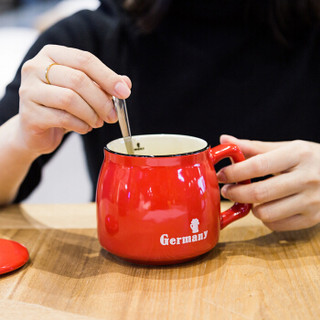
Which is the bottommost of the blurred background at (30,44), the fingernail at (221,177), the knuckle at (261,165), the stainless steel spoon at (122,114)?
the blurred background at (30,44)

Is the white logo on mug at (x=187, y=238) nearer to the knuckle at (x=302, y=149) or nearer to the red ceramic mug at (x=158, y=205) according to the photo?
the red ceramic mug at (x=158, y=205)

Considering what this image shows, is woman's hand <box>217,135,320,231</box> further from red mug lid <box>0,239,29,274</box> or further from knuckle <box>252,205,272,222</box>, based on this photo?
red mug lid <box>0,239,29,274</box>

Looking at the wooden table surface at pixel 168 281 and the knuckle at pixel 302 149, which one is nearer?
the wooden table surface at pixel 168 281

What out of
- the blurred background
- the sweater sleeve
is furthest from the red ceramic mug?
the blurred background

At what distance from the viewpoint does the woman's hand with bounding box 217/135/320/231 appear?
2.50 feet

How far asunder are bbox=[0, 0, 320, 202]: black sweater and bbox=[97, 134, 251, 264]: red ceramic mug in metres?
0.60

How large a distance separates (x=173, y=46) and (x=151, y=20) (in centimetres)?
10

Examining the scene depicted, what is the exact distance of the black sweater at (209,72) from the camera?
129 cm

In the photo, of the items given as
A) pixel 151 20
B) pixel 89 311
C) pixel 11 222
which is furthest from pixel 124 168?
pixel 151 20

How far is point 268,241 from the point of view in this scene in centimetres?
81

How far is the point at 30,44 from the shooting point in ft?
9.60

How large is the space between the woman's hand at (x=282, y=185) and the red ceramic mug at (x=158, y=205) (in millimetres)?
61

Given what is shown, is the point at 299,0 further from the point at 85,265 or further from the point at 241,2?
the point at 85,265

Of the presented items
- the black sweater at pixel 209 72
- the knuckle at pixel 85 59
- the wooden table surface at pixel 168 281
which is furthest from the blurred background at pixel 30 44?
the knuckle at pixel 85 59
